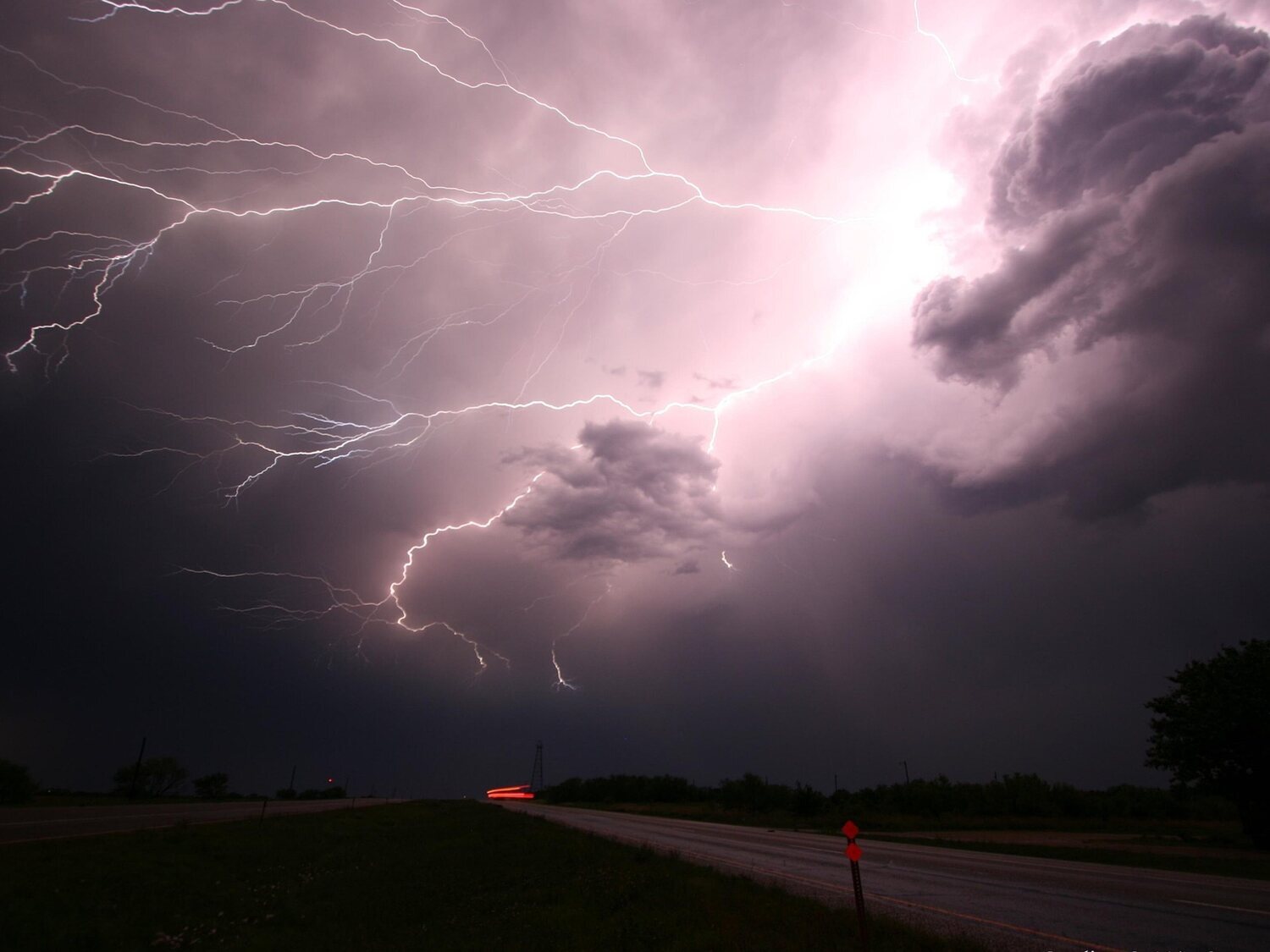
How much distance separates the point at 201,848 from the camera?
19.8 m

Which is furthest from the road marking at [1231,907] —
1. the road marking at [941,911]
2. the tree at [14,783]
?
the tree at [14,783]

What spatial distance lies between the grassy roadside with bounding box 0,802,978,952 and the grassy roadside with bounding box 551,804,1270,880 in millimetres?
12726

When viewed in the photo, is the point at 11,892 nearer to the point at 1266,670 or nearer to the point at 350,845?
the point at 350,845

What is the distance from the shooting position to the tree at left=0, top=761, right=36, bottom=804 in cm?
4425

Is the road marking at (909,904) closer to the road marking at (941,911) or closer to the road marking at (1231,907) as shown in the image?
the road marking at (941,911)

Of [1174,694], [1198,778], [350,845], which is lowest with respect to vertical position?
[350,845]

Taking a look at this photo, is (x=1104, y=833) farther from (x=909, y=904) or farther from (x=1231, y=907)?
(x=909, y=904)

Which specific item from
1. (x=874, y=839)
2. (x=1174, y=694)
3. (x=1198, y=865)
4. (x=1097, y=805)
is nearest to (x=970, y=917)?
(x=1198, y=865)

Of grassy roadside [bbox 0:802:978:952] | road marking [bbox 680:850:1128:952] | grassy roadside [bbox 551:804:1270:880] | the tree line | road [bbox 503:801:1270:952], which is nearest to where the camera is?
road marking [bbox 680:850:1128:952]

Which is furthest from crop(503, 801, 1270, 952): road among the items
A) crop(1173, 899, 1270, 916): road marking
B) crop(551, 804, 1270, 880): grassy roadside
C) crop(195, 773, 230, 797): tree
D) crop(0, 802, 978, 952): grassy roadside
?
crop(195, 773, 230, 797): tree

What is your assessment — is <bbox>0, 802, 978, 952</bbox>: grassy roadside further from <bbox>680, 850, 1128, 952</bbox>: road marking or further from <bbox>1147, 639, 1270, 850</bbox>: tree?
<bbox>1147, 639, 1270, 850</bbox>: tree

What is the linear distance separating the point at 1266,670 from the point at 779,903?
85.0ft

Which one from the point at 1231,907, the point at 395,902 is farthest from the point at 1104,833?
the point at 395,902

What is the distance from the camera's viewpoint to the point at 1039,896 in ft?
37.3
